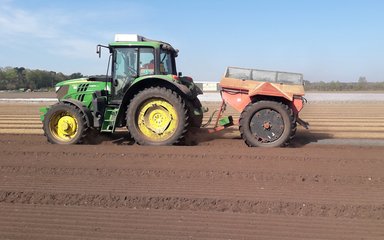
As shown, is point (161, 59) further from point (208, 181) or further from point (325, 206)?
point (325, 206)

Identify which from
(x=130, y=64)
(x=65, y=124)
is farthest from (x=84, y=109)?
(x=130, y=64)

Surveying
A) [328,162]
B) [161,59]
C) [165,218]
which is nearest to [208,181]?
[165,218]

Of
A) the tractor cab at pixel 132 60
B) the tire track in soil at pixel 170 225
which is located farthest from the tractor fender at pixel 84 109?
the tire track in soil at pixel 170 225

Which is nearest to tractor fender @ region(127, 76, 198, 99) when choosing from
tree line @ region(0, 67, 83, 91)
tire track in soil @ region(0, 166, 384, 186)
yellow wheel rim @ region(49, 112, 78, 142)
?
yellow wheel rim @ region(49, 112, 78, 142)

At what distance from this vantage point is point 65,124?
8.09 meters

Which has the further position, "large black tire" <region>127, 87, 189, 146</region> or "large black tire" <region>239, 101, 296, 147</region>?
"large black tire" <region>127, 87, 189, 146</region>

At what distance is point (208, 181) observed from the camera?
5.20 m

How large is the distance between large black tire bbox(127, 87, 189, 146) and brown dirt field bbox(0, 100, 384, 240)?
13.6 inches

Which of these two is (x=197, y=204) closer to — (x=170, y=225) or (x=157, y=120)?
(x=170, y=225)

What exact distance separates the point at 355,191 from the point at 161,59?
4.72 metres

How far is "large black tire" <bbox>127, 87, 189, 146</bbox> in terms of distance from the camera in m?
7.73

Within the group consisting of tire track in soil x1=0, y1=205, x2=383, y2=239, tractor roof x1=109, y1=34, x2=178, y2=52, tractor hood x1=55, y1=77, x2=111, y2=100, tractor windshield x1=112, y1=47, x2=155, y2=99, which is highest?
tractor roof x1=109, y1=34, x2=178, y2=52

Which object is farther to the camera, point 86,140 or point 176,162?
point 86,140

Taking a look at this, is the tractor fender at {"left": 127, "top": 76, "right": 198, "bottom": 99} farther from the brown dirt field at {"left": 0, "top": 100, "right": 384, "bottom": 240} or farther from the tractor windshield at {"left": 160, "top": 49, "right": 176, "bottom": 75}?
the brown dirt field at {"left": 0, "top": 100, "right": 384, "bottom": 240}
